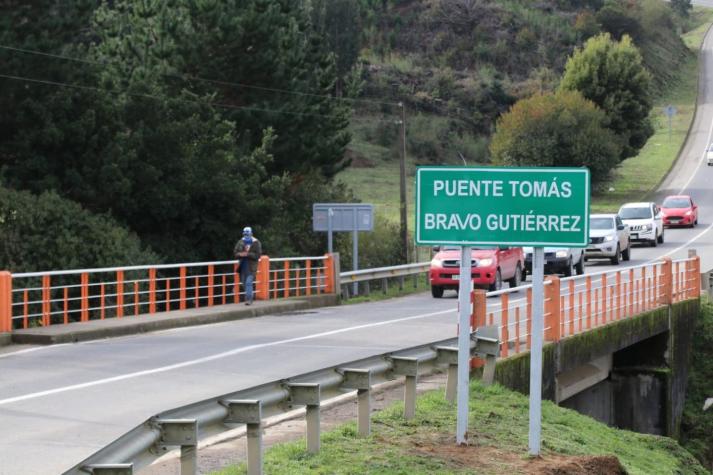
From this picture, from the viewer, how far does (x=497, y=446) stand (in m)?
12.8

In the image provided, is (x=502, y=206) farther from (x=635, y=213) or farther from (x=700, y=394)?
(x=635, y=213)

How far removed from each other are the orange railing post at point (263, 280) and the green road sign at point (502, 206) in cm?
1975

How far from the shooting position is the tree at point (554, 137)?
257 ft

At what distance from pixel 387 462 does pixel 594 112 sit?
71590 millimetres

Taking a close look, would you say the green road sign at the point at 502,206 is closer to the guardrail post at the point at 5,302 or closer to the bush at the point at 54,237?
the guardrail post at the point at 5,302

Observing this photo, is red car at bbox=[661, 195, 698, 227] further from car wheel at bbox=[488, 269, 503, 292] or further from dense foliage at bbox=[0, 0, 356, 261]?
car wheel at bbox=[488, 269, 503, 292]

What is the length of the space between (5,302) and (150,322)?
3639mm

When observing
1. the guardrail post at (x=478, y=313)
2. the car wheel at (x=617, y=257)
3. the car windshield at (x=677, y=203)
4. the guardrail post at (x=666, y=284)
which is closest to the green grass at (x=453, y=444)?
the guardrail post at (x=478, y=313)

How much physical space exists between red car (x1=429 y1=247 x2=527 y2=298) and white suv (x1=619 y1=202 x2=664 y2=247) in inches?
651

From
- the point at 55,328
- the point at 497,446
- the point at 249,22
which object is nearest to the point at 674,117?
the point at 249,22

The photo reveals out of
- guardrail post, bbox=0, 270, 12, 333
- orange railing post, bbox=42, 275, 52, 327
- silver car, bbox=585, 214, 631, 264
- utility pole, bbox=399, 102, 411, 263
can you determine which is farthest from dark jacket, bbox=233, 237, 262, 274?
utility pole, bbox=399, 102, 411, 263

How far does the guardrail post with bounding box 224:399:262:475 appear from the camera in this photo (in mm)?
9781

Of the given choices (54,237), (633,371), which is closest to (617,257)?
(633,371)

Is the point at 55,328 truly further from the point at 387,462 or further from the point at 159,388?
the point at 387,462
